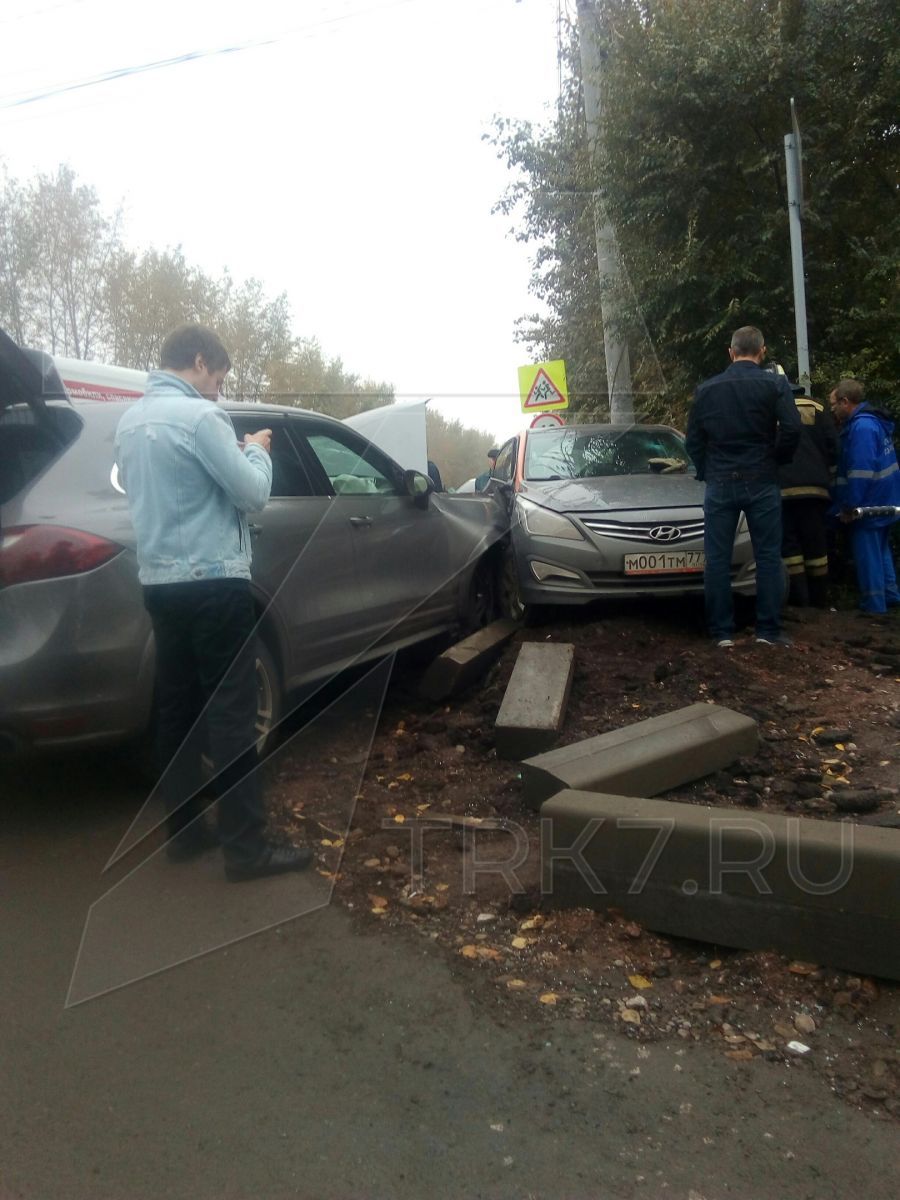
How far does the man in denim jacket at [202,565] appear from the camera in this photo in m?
3.45

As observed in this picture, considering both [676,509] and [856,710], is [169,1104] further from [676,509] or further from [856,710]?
[676,509]

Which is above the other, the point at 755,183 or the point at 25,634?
the point at 755,183

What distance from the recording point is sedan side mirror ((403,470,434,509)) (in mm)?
5973

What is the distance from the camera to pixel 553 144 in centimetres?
1478

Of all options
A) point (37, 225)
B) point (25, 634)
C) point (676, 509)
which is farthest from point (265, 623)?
point (37, 225)

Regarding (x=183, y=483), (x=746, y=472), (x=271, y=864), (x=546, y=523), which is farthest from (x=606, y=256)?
(x=271, y=864)

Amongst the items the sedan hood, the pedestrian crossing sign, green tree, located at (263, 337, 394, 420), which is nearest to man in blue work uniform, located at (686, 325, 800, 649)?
the sedan hood

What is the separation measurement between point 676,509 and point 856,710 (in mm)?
2132

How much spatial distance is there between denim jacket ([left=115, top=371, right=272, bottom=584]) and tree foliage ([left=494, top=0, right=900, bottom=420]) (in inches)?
280

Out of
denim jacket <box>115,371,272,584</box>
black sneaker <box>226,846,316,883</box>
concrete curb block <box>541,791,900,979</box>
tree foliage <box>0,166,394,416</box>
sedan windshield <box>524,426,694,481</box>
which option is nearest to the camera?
concrete curb block <box>541,791,900,979</box>

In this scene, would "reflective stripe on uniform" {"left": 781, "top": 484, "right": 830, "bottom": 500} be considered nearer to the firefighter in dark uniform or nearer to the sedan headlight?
Answer: the firefighter in dark uniform

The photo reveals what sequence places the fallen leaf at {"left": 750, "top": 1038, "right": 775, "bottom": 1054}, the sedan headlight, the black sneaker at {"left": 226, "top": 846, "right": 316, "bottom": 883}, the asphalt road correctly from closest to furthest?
the asphalt road → the fallen leaf at {"left": 750, "top": 1038, "right": 775, "bottom": 1054} → the black sneaker at {"left": 226, "top": 846, "right": 316, "bottom": 883} → the sedan headlight

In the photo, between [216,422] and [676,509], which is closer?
[216,422]

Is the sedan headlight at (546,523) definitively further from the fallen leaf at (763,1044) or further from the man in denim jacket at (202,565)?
the fallen leaf at (763,1044)
